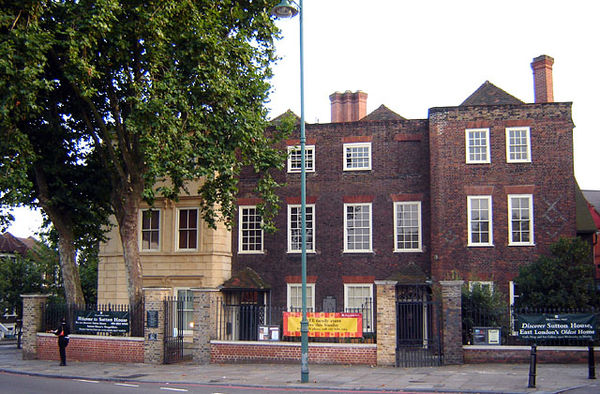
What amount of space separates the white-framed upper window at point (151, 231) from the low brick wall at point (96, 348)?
6805 mm

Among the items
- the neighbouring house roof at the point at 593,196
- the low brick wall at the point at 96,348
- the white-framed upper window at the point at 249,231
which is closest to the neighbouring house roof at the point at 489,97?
the white-framed upper window at the point at 249,231

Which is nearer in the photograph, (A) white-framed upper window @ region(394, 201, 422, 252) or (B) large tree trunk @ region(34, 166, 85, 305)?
(B) large tree trunk @ region(34, 166, 85, 305)

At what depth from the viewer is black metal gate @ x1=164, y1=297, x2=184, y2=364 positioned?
2247 cm

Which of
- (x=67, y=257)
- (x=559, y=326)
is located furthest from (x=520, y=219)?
(x=67, y=257)

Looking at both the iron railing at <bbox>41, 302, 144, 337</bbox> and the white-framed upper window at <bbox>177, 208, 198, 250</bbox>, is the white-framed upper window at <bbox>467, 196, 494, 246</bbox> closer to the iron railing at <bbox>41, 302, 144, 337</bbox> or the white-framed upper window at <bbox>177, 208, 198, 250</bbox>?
the white-framed upper window at <bbox>177, 208, 198, 250</bbox>

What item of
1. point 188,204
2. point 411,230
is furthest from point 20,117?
point 411,230

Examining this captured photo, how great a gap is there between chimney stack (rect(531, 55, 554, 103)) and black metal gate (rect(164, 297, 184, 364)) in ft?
57.0

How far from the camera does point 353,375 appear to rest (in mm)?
18578

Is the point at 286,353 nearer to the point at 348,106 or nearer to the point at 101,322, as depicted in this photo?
the point at 101,322

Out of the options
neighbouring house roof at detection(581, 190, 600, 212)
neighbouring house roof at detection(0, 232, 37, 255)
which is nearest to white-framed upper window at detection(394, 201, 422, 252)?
neighbouring house roof at detection(0, 232, 37, 255)

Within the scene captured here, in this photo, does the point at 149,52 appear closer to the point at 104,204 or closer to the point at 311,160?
the point at 104,204

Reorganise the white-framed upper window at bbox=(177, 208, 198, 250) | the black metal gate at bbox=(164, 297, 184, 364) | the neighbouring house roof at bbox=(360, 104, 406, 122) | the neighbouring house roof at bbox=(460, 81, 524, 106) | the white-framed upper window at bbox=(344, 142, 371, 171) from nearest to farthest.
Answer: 1. the black metal gate at bbox=(164, 297, 184, 364)
2. the white-framed upper window at bbox=(344, 142, 371, 171)
3. the neighbouring house roof at bbox=(460, 81, 524, 106)
4. the white-framed upper window at bbox=(177, 208, 198, 250)
5. the neighbouring house roof at bbox=(360, 104, 406, 122)

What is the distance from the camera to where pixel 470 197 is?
2677 centimetres

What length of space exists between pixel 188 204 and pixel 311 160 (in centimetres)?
596
